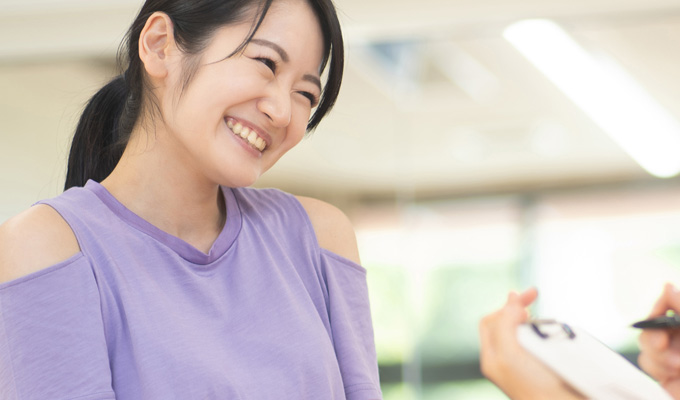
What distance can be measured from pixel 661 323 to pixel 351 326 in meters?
0.42

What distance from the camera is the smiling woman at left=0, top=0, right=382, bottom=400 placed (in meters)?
0.78

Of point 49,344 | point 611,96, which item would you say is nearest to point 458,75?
point 611,96

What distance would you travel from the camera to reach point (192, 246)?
36.0 inches

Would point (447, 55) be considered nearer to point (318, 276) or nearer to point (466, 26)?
point (466, 26)

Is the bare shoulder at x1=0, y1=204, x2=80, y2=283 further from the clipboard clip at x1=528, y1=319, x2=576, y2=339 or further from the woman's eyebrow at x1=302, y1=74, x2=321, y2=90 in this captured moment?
the clipboard clip at x1=528, y1=319, x2=576, y2=339

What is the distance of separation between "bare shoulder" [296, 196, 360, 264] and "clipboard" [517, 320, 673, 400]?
0.92 feet

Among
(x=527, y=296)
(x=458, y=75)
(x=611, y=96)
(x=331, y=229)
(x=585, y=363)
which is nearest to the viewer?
(x=585, y=363)

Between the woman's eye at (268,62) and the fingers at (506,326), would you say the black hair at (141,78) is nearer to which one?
the woman's eye at (268,62)

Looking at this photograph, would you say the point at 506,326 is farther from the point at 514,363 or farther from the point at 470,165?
the point at 470,165

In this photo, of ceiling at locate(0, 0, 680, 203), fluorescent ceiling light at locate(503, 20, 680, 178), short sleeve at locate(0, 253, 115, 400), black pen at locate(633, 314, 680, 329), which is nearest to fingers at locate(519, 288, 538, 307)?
black pen at locate(633, 314, 680, 329)

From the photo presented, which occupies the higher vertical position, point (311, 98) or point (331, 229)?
point (311, 98)

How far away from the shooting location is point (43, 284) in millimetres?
779

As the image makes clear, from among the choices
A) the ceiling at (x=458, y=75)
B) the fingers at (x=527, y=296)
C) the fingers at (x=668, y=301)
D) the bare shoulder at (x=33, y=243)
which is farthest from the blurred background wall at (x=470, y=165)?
the bare shoulder at (x=33, y=243)

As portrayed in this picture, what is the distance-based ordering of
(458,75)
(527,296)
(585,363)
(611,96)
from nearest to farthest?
(585,363) < (527,296) < (611,96) < (458,75)
